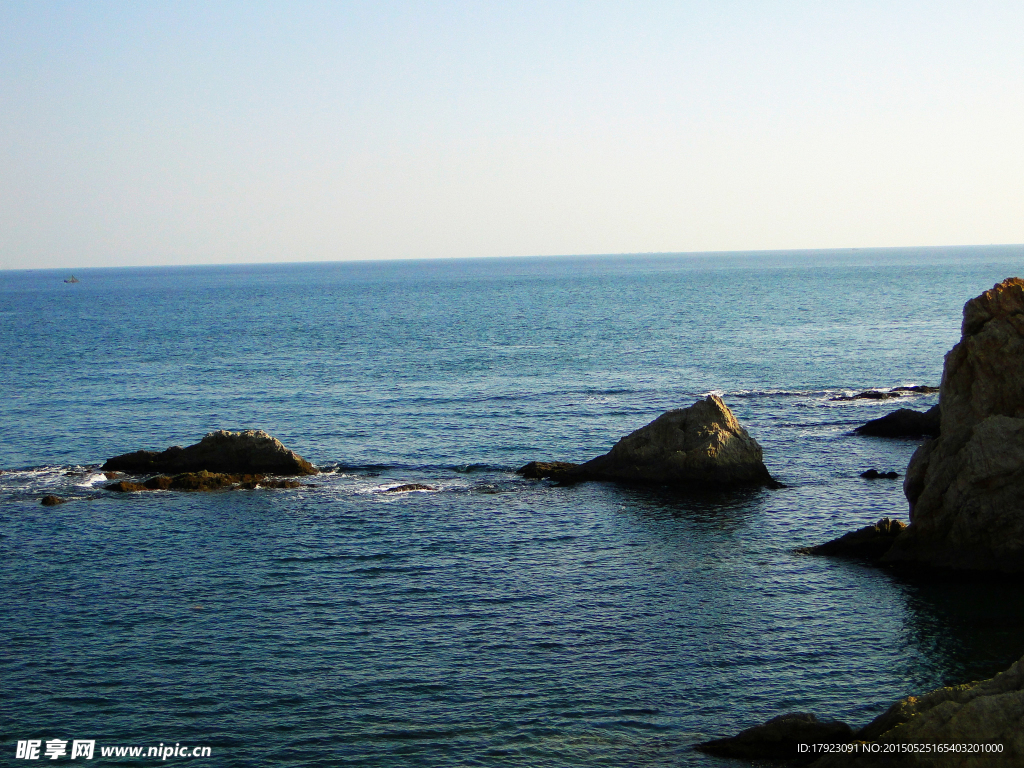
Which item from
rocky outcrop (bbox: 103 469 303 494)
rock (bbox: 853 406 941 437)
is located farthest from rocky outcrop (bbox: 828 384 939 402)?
rocky outcrop (bbox: 103 469 303 494)

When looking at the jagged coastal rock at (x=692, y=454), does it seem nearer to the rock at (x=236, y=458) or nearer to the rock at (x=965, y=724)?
the rock at (x=236, y=458)

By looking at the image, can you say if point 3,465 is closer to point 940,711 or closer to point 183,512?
point 183,512

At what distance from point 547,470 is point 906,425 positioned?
23788 millimetres

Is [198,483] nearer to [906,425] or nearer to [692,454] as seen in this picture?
[692,454]

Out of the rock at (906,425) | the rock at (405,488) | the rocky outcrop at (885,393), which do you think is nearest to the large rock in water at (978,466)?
the rock at (906,425)

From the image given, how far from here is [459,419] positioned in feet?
224

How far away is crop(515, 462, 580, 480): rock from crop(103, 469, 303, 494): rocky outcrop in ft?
40.1

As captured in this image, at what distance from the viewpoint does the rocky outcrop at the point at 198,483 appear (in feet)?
162

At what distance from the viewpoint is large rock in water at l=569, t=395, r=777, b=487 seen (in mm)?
48781

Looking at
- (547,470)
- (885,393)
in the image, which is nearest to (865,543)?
(547,470)

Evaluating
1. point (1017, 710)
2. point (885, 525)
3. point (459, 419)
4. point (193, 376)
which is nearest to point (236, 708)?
A: point (1017, 710)

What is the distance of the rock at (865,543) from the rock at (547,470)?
15.6 metres

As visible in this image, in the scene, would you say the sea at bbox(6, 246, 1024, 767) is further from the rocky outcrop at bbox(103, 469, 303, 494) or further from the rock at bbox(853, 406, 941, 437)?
the rock at bbox(853, 406, 941, 437)

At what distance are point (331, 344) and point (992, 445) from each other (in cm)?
9411
